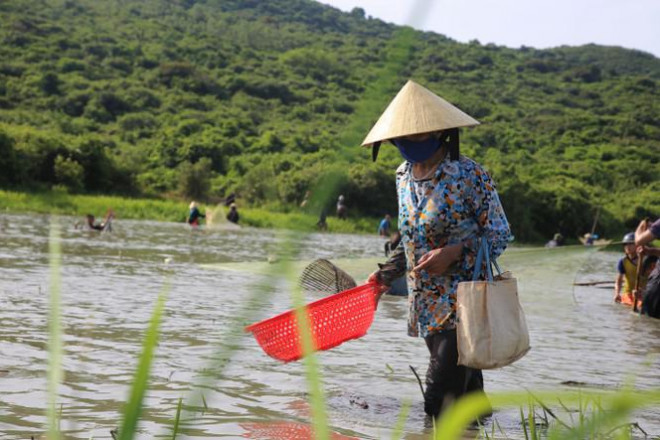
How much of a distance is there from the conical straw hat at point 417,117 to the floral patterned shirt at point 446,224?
0.18m

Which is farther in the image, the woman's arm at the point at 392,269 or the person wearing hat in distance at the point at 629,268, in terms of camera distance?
the person wearing hat in distance at the point at 629,268

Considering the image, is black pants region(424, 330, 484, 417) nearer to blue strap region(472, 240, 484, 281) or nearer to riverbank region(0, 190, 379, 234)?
blue strap region(472, 240, 484, 281)

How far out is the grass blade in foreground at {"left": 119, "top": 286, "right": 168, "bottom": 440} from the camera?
0.62 meters

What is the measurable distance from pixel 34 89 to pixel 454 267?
77728mm

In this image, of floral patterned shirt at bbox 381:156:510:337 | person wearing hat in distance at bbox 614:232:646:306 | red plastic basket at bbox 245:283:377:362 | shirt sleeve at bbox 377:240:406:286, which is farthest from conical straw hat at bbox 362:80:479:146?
person wearing hat in distance at bbox 614:232:646:306

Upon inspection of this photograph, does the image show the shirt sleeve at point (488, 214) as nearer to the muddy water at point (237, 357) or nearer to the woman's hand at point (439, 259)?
the woman's hand at point (439, 259)

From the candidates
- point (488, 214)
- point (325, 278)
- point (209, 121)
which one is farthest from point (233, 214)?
point (209, 121)

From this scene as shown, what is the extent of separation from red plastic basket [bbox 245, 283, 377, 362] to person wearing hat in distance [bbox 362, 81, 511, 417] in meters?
0.35

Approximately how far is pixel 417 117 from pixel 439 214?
0.40 metres

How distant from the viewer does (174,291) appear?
1080 centimetres

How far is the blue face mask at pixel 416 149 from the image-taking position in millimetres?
3973

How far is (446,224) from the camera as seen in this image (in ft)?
13.1

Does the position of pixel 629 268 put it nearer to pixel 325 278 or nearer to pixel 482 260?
pixel 325 278

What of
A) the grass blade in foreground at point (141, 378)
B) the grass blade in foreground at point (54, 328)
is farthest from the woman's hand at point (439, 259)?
the grass blade in foreground at point (141, 378)
